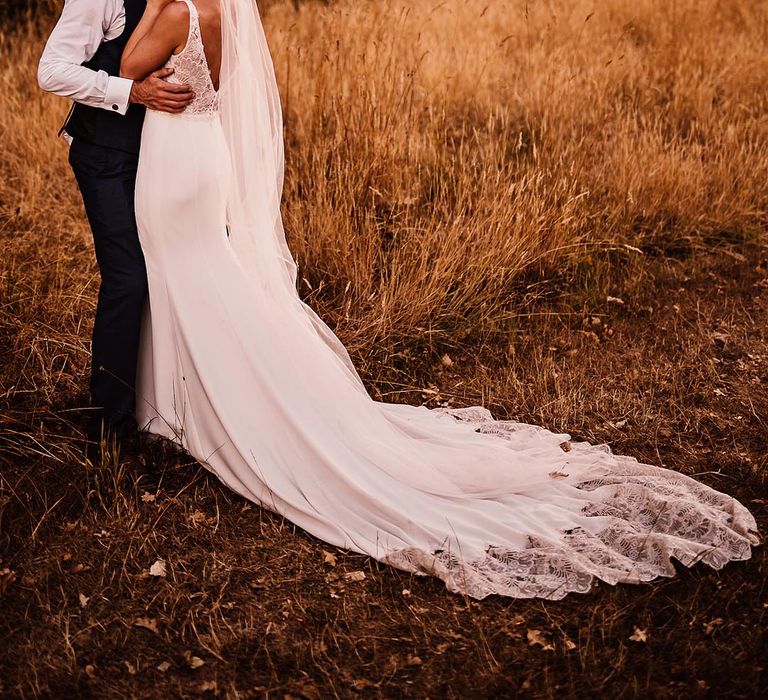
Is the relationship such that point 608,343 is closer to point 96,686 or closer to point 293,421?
point 293,421

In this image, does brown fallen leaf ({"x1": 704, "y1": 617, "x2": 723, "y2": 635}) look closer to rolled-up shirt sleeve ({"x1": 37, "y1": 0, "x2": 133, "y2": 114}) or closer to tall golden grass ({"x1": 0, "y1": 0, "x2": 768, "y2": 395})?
tall golden grass ({"x1": 0, "y1": 0, "x2": 768, "y2": 395})

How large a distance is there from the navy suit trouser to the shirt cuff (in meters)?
0.20

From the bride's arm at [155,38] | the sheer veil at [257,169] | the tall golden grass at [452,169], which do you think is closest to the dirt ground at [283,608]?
the sheer veil at [257,169]

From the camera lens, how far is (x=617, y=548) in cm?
314

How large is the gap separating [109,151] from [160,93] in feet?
1.08

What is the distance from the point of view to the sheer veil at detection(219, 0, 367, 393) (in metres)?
3.31

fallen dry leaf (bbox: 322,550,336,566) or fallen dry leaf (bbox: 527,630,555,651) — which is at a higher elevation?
fallen dry leaf (bbox: 527,630,555,651)

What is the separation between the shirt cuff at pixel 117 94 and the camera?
122 inches

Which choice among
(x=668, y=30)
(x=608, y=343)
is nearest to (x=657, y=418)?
(x=608, y=343)

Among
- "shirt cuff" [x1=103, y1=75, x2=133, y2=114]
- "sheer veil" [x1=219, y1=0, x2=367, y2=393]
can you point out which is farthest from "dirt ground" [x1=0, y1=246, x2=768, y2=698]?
"shirt cuff" [x1=103, y1=75, x2=133, y2=114]

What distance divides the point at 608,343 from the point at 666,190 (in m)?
1.51

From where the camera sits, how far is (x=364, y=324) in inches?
182

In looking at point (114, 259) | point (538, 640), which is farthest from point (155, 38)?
point (538, 640)

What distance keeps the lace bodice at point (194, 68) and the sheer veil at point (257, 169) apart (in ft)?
0.31
